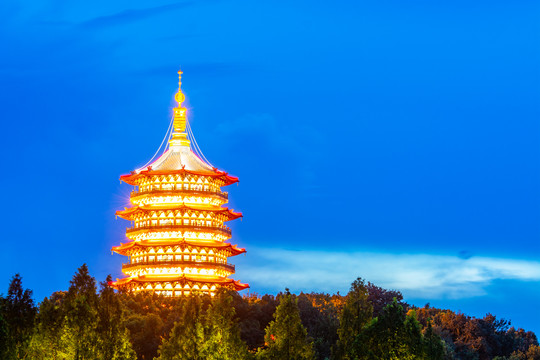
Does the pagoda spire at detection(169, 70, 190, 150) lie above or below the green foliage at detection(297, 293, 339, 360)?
above

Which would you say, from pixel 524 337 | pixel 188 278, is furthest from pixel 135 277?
pixel 524 337

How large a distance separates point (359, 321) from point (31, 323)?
19228 mm

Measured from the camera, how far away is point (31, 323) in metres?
56.8

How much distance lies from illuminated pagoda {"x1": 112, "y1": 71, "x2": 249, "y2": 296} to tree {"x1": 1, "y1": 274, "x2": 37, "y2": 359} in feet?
114

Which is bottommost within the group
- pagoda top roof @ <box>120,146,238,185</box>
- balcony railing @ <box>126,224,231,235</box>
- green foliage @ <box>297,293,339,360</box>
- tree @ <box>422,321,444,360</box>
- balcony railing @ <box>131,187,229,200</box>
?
tree @ <box>422,321,444,360</box>

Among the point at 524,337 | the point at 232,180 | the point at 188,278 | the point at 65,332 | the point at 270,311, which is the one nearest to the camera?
the point at 65,332

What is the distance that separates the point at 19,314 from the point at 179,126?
156ft

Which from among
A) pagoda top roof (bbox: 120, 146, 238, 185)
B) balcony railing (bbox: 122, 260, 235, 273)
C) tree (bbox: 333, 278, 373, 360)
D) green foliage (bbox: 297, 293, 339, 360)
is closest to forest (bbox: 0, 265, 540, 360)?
tree (bbox: 333, 278, 373, 360)

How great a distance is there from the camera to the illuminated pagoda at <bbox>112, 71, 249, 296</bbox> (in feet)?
306

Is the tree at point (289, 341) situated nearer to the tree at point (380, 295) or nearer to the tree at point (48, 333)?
the tree at point (48, 333)

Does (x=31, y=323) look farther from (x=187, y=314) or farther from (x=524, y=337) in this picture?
(x=524, y=337)

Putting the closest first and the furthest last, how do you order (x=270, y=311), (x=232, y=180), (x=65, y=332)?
(x=65, y=332) → (x=270, y=311) → (x=232, y=180)

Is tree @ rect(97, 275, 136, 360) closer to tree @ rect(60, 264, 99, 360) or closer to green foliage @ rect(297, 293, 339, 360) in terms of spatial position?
tree @ rect(60, 264, 99, 360)

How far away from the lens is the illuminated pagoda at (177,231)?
9331cm
